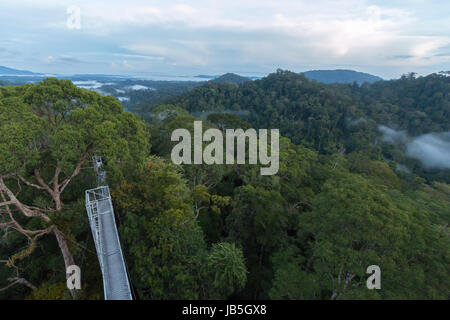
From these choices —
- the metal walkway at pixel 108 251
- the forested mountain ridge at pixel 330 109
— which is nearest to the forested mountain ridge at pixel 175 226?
the metal walkway at pixel 108 251

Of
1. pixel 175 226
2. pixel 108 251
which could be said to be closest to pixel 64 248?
pixel 108 251

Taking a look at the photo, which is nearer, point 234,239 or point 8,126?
point 8,126

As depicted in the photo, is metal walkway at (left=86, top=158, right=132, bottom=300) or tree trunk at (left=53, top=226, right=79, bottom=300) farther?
tree trunk at (left=53, top=226, right=79, bottom=300)

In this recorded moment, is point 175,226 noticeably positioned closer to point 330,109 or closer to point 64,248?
point 64,248

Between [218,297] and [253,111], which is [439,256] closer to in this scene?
[218,297]

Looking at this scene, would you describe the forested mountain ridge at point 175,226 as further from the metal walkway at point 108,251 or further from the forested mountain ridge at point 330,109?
the forested mountain ridge at point 330,109

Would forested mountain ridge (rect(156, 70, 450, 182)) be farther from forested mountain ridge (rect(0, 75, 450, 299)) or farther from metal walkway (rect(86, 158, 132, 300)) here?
metal walkway (rect(86, 158, 132, 300))

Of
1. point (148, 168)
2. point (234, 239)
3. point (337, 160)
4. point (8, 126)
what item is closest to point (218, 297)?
point (234, 239)

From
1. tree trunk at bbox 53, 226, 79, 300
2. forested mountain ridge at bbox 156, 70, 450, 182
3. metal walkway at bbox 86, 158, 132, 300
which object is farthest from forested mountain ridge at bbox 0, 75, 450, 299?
forested mountain ridge at bbox 156, 70, 450, 182
